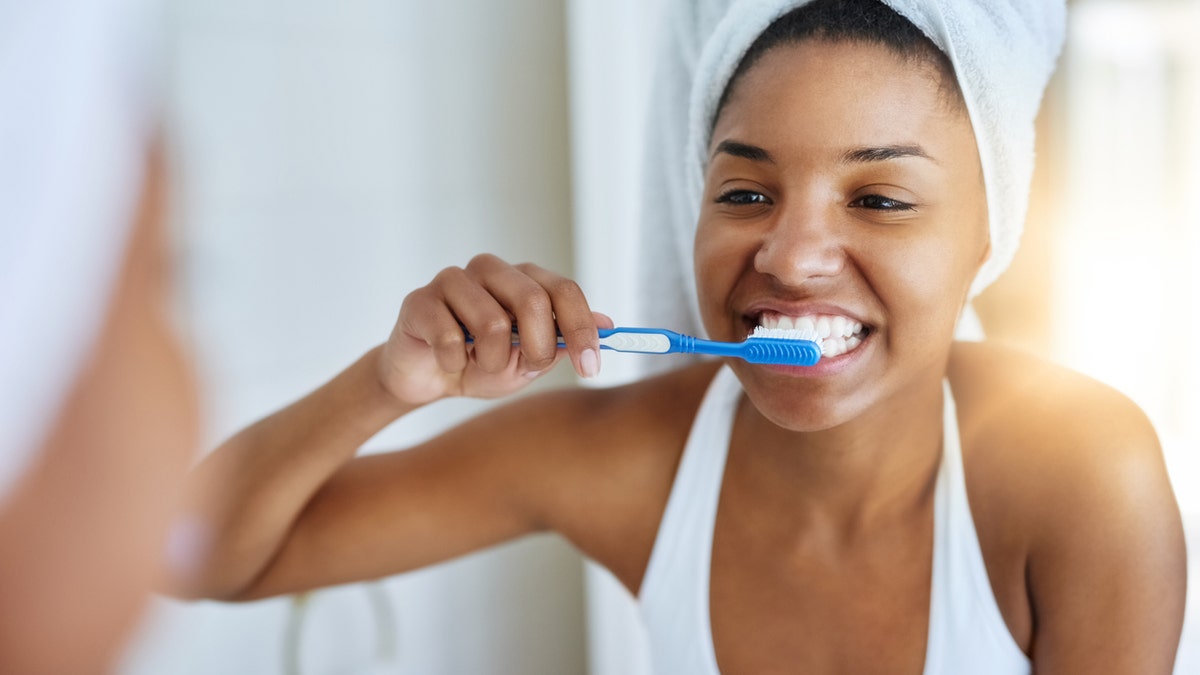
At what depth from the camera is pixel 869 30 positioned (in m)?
0.59

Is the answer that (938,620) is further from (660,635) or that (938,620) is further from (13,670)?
(13,670)

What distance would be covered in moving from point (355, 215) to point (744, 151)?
0.41 meters

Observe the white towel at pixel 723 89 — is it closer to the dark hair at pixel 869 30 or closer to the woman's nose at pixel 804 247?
the dark hair at pixel 869 30

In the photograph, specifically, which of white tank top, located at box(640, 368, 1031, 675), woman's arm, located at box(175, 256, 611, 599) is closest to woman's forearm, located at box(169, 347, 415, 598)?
woman's arm, located at box(175, 256, 611, 599)

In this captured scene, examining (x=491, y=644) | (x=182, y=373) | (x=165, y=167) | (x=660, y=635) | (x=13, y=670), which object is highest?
(x=165, y=167)

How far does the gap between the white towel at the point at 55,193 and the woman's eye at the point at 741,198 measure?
34 cm

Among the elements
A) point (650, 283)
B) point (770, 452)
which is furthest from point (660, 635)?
point (650, 283)

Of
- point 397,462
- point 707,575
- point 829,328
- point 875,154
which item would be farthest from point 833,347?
point 397,462

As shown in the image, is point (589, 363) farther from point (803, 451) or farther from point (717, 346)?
A: point (803, 451)

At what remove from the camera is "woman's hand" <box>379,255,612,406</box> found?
0.56 metres

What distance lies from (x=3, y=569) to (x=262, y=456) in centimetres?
26

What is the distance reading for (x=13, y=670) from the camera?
448mm

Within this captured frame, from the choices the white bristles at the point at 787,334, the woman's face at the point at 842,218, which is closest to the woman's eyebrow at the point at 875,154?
the woman's face at the point at 842,218

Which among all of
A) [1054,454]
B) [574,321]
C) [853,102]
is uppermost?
[853,102]
